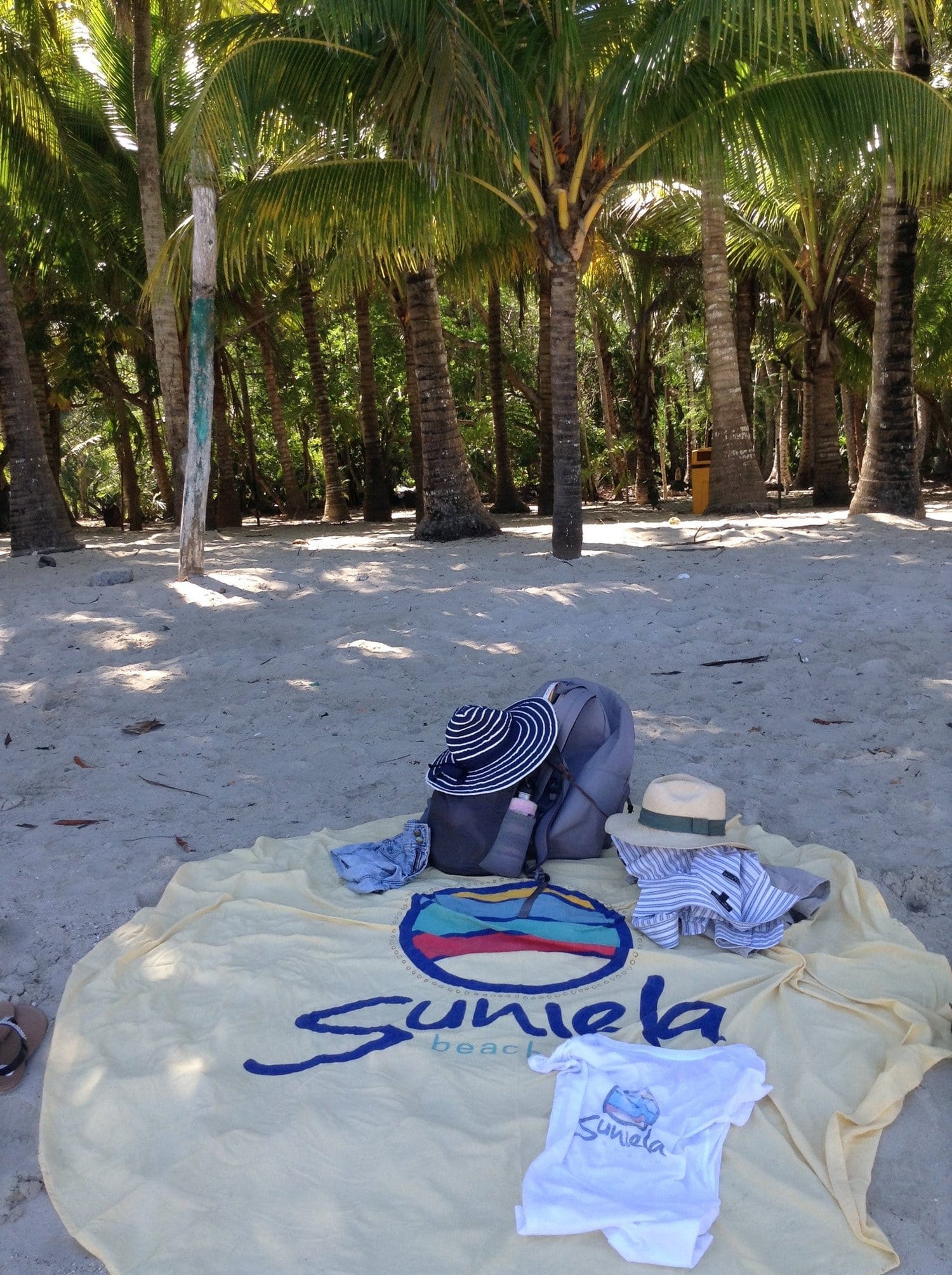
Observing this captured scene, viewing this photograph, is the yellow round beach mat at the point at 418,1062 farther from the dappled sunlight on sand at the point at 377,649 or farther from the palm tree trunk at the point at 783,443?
the palm tree trunk at the point at 783,443

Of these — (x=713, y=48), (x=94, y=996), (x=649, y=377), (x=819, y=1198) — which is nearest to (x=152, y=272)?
(x=713, y=48)

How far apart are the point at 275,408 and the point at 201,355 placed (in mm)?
9531

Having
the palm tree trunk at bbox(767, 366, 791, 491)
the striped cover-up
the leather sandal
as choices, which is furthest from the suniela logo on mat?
the palm tree trunk at bbox(767, 366, 791, 491)

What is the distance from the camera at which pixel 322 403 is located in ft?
51.9

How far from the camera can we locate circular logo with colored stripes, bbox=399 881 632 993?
9.82ft

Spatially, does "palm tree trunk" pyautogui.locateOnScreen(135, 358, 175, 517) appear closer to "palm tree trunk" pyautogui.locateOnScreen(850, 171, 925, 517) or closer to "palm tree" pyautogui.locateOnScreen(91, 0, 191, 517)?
"palm tree" pyautogui.locateOnScreen(91, 0, 191, 517)

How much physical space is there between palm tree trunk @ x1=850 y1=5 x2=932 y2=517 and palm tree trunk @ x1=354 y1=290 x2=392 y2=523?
22.0 ft

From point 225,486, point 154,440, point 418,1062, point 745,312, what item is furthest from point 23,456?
point 745,312

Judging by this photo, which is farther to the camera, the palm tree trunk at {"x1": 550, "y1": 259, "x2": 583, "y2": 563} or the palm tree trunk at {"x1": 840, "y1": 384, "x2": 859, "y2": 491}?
the palm tree trunk at {"x1": 840, "y1": 384, "x2": 859, "y2": 491}

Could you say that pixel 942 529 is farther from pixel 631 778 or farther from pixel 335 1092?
pixel 335 1092

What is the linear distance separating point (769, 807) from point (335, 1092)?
2.37 metres

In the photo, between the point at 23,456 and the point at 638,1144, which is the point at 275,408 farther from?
the point at 638,1144

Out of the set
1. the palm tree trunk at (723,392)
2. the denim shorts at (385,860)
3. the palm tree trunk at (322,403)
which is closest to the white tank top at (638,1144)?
the denim shorts at (385,860)

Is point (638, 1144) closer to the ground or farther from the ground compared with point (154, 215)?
closer to the ground
